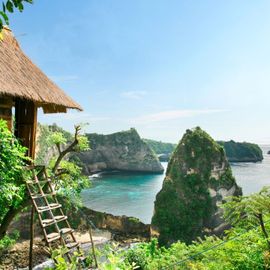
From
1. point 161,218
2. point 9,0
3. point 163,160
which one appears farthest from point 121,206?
point 163,160

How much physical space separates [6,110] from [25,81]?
1005 millimetres

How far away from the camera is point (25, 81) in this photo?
398 inches

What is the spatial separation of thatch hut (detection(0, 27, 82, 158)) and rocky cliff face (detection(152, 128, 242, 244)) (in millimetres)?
29789

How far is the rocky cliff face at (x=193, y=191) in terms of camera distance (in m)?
39.8

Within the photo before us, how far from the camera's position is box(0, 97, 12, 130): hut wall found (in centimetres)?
972

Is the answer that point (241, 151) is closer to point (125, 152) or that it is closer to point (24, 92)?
point (125, 152)

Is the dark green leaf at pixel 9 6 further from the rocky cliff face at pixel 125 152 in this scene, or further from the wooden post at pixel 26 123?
the rocky cliff face at pixel 125 152

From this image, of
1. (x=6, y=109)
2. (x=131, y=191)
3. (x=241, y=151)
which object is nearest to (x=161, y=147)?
(x=241, y=151)

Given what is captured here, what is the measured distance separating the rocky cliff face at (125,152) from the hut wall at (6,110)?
8751 cm

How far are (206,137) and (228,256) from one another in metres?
40.5

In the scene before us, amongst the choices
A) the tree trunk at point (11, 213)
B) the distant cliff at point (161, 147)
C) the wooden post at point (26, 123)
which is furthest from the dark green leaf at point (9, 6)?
the distant cliff at point (161, 147)

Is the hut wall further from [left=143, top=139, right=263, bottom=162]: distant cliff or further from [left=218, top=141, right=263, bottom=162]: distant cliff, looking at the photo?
[left=218, top=141, right=263, bottom=162]: distant cliff

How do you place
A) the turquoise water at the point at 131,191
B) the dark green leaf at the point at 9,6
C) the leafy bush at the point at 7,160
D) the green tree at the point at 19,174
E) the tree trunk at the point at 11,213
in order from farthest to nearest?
the turquoise water at the point at 131,191
the tree trunk at the point at 11,213
the green tree at the point at 19,174
the leafy bush at the point at 7,160
the dark green leaf at the point at 9,6

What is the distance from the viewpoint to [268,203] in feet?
24.3
